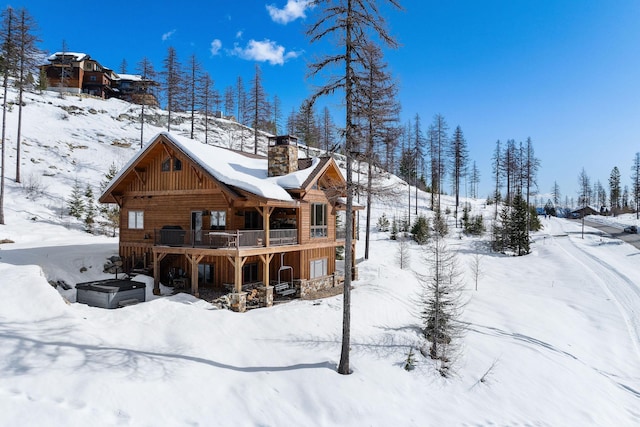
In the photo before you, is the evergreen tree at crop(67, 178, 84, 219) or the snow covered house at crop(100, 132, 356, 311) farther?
the evergreen tree at crop(67, 178, 84, 219)

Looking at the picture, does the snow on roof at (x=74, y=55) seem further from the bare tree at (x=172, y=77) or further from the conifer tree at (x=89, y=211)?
the conifer tree at (x=89, y=211)

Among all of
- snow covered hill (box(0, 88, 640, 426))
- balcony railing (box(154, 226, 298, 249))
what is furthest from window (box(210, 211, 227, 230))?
snow covered hill (box(0, 88, 640, 426))

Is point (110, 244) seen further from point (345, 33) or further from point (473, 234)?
point (473, 234)

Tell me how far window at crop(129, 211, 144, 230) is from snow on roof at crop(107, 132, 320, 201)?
88.3 inches

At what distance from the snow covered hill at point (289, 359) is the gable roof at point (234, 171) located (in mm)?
5344

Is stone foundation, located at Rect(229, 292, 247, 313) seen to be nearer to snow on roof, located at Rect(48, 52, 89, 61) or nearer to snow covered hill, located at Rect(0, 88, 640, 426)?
snow covered hill, located at Rect(0, 88, 640, 426)

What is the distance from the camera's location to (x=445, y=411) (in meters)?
9.93

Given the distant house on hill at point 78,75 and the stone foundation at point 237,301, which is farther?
the distant house on hill at point 78,75

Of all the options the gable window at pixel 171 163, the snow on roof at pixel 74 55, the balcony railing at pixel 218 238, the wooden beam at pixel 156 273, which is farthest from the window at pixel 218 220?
the snow on roof at pixel 74 55

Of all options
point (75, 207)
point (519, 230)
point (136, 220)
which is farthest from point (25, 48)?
point (519, 230)

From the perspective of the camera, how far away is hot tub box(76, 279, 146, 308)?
14.2 meters

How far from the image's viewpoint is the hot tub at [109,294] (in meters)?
14.2

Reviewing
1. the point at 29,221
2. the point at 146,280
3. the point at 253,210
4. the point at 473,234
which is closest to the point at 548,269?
the point at 473,234

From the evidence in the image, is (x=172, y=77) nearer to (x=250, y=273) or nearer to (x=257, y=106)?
(x=257, y=106)
